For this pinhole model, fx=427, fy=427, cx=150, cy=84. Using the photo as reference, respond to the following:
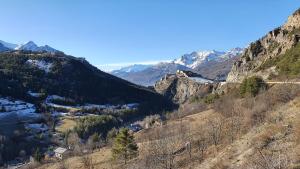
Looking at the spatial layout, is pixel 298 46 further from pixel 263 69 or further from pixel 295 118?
pixel 295 118

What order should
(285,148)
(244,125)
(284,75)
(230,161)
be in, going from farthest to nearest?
(284,75) < (244,125) < (230,161) < (285,148)

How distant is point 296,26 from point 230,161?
542ft

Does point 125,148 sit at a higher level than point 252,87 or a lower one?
lower

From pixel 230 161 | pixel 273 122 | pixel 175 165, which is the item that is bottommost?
pixel 175 165

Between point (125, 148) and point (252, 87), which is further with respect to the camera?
point (252, 87)

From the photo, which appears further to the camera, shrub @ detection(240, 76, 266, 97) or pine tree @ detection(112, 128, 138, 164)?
shrub @ detection(240, 76, 266, 97)

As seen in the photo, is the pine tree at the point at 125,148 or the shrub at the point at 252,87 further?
the shrub at the point at 252,87

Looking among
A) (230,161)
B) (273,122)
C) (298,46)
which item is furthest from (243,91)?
(230,161)

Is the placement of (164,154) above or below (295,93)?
below

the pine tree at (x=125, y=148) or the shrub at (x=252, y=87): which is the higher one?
the shrub at (x=252, y=87)

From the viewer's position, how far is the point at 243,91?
416 feet

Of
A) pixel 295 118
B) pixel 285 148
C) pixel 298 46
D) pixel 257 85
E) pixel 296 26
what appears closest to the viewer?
pixel 285 148

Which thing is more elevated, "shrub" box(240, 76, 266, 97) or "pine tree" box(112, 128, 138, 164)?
"shrub" box(240, 76, 266, 97)

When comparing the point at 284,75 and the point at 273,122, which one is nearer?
the point at 273,122
